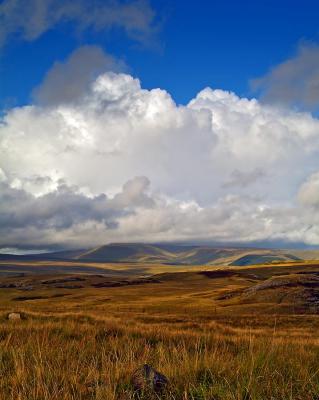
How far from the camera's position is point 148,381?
5.73m

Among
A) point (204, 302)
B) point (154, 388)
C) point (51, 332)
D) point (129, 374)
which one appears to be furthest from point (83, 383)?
point (204, 302)

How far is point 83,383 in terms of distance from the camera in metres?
6.24

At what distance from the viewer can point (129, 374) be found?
20.8 feet

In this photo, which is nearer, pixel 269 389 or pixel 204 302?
pixel 269 389

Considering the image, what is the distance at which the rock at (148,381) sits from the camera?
5.64 meters

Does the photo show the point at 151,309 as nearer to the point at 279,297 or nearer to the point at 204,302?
the point at 204,302

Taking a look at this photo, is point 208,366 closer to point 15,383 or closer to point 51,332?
point 15,383

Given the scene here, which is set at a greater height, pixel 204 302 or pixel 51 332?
pixel 51 332

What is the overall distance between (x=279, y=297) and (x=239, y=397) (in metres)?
68.6

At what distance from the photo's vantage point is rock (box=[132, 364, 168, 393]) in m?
5.64

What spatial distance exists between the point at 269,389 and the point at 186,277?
180 m

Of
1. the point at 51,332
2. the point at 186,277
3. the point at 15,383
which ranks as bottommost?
the point at 186,277

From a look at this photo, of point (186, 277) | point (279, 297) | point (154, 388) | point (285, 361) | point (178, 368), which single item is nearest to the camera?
point (154, 388)

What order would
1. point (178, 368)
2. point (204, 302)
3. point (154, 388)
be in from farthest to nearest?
1. point (204, 302)
2. point (178, 368)
3. point (154, 388)
